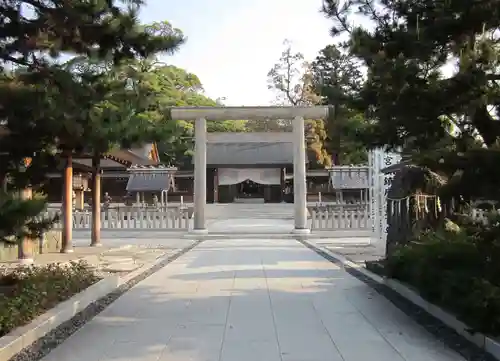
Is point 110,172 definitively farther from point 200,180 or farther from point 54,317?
point 54,317

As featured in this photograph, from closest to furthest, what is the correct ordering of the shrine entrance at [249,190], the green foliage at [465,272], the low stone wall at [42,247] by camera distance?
the green foliage at [465,272], the low stone wall at [42,247], the shrine entrance at [249,190]

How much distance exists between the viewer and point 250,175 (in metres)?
40.8

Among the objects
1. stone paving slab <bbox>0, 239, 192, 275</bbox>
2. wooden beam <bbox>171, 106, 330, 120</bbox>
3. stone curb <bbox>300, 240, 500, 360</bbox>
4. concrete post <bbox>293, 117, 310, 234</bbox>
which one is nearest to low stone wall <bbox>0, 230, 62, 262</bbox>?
stone paving slab <bbox>0, 239, 192, 275</bbox>

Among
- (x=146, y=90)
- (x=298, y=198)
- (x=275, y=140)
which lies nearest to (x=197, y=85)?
(x=275, y=140)

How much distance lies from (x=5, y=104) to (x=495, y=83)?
5.34 m

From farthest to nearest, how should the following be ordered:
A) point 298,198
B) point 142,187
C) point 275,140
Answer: point 142,187
point 275,140
point 298,198

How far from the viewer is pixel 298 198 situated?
762 inches

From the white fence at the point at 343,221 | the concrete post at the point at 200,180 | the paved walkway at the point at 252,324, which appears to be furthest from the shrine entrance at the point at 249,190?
the paved walkway at the point at 252,324

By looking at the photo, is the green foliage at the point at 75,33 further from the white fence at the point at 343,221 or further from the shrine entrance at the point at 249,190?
the shrine entrance at the point at 249,190

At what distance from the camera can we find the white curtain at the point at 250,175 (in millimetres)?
40688

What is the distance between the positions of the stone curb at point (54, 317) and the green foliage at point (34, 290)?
96 mm

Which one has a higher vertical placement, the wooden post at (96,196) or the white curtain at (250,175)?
the white curtain at (250,175)

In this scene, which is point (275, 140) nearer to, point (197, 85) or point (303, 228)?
point (303, 228)

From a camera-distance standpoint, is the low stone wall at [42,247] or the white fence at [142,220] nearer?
the low stone wall at [42,247]
